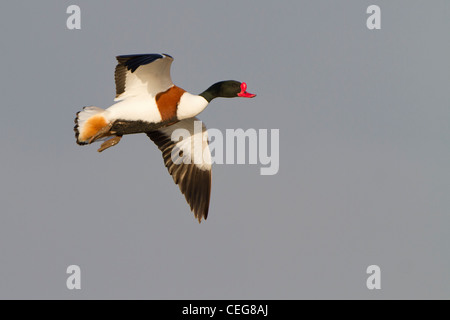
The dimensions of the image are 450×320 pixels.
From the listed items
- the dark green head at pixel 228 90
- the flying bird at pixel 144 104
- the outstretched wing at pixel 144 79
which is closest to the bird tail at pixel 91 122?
the flying bird at pixel 144 104

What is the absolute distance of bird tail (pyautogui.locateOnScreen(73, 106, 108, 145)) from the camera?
418 inches

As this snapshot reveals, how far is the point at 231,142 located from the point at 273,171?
66cm

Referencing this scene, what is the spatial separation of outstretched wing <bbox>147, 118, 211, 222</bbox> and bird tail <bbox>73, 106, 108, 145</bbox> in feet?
4.49

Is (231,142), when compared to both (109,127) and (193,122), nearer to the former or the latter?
(193,122)

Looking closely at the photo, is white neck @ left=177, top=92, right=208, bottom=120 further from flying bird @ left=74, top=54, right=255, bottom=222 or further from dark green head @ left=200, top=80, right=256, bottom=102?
dark green head @ left=200, top=80, right=256, bottom=102

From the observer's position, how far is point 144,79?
1072 centimetres

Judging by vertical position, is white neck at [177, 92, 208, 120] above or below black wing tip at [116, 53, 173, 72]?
below

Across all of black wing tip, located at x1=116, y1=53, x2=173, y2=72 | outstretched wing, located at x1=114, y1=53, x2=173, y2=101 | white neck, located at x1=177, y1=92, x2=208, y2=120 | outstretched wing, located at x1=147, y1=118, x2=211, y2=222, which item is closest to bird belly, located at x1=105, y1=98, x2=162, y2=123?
outstretched wing, located at x1=114, y1=53, x2=173, y2=101

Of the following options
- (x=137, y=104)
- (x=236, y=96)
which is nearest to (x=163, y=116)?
(x=137, y=104)

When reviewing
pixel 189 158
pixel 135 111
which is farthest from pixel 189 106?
pixel 189 158

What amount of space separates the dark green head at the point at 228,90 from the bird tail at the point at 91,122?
4.23ft

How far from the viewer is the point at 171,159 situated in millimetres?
11914

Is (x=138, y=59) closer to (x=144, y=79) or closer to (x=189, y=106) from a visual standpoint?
(x=144, y=79)

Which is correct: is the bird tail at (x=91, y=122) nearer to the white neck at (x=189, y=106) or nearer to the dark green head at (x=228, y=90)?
the white neck at (x=189, y=106)
